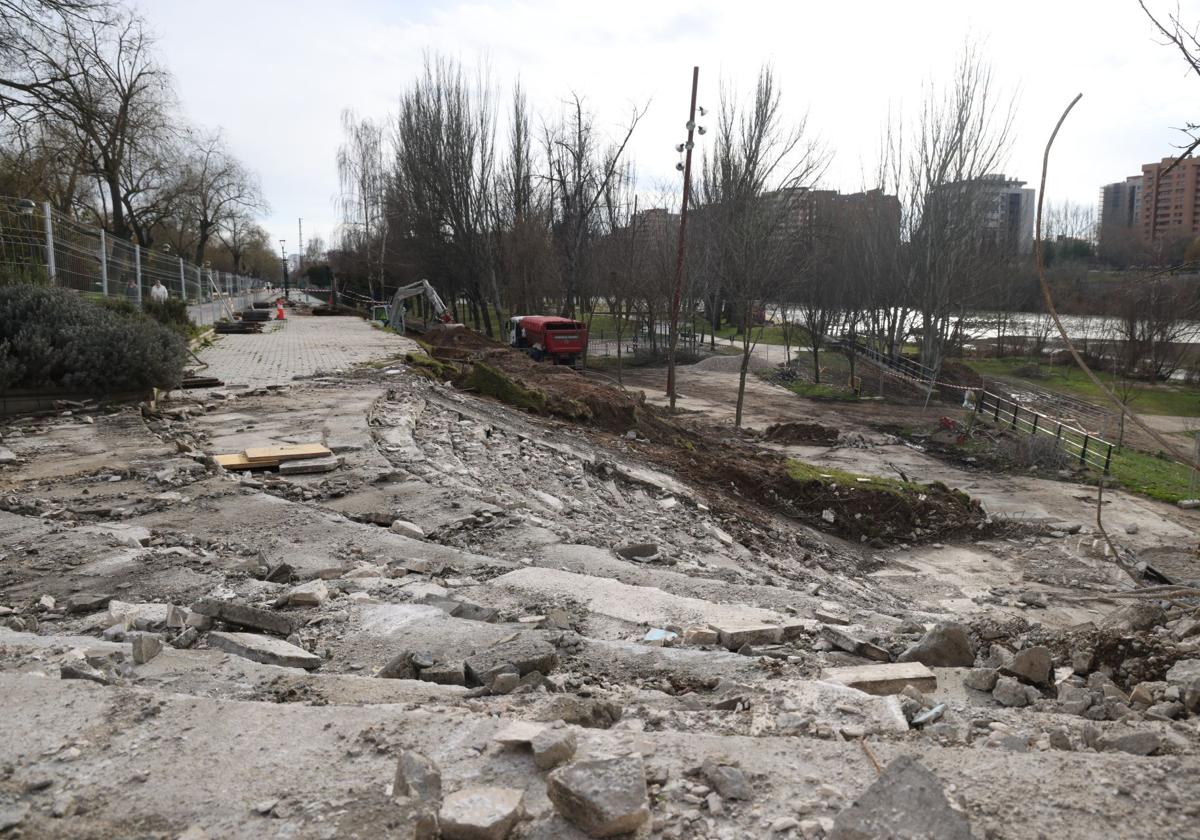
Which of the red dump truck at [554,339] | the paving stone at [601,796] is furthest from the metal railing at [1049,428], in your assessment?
the paving stone at [601,796]

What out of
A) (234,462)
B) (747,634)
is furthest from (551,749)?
(234,462)

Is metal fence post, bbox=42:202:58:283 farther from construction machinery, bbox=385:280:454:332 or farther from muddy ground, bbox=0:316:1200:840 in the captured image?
construction machinery, bbox=385:280:454:332

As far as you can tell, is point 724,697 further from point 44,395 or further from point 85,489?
point 44,395

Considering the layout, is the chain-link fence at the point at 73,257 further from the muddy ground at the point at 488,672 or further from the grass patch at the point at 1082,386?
the grass patch at the point at 1082,386

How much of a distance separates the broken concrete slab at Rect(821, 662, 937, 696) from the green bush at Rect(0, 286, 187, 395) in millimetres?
9051

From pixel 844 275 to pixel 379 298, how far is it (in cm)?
3535

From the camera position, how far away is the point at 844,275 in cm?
3425

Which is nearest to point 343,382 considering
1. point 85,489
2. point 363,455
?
point 363,455

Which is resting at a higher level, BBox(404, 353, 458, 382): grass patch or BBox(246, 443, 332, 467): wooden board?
BBox(404, 353, 458, 382): grass patch

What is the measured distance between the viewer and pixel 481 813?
6.45 feet

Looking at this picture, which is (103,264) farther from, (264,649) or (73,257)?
(264,649)

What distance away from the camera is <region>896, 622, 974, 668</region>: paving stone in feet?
11.9

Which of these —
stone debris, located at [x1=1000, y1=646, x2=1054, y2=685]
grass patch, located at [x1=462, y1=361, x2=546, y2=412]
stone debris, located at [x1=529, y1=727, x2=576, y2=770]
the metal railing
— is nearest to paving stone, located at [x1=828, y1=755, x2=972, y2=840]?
stone debris, located at [x1=529, y1=727, x2=576, y2=770]

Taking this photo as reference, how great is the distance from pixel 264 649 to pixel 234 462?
4.11m
